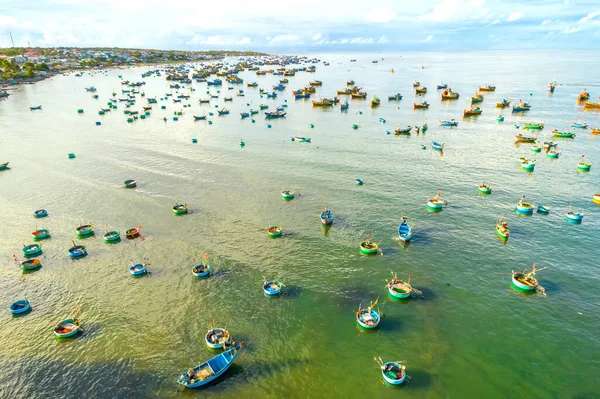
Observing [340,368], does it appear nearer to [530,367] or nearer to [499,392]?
[499,392]

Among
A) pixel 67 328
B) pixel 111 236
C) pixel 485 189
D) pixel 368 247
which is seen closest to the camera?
pixel 67 328

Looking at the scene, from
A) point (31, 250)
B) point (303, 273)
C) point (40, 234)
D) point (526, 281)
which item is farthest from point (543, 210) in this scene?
point (40, 234)

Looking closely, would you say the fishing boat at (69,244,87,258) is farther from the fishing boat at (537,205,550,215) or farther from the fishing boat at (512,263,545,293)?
the fishing boat at (537,205,550,215)

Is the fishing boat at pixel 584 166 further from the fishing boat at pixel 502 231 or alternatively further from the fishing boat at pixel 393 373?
the fishing boat at pixel 393 373

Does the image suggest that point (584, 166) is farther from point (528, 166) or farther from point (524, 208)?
point (524, 208)

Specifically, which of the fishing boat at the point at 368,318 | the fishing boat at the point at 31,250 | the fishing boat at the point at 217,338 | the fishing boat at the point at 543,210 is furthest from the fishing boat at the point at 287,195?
the fishing boat at the point at 543,210

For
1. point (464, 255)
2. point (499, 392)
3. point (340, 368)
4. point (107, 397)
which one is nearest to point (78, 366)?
point (107, 397)
